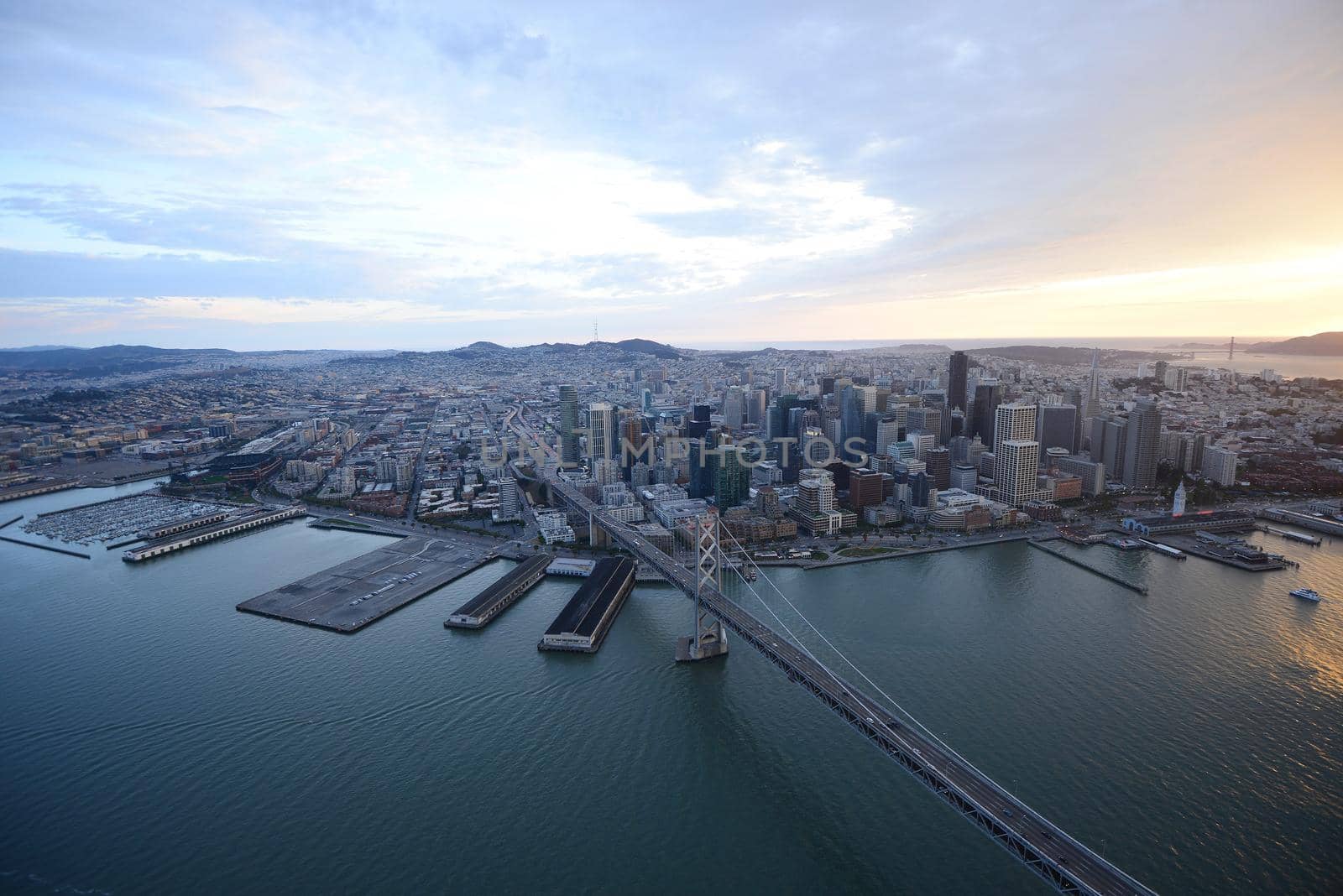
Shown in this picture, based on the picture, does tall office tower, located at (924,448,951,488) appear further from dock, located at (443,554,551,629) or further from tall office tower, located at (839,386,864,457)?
dock, located at (443,554,551,629)

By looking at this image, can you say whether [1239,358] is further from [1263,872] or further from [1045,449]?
[1263,872]

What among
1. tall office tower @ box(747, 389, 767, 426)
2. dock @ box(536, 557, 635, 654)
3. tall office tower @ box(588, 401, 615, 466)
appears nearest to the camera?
dock @ box(536, 557, 635, 654)

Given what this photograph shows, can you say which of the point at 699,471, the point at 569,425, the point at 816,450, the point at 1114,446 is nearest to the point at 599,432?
the point at 569,425

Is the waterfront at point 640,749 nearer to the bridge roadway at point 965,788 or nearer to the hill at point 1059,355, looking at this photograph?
the bridge roadway at point 965,788

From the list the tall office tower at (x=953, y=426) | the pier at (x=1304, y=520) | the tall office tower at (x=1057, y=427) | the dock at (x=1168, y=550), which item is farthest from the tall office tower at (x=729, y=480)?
the pier at (x=1304, y=520)

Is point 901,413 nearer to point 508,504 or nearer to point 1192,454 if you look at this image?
point 1192,454

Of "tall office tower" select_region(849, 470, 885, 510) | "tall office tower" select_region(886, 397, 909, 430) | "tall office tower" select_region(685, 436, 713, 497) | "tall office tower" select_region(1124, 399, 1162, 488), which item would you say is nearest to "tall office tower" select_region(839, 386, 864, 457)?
"tall office tower" select_region(886, 397, 909, 430)
